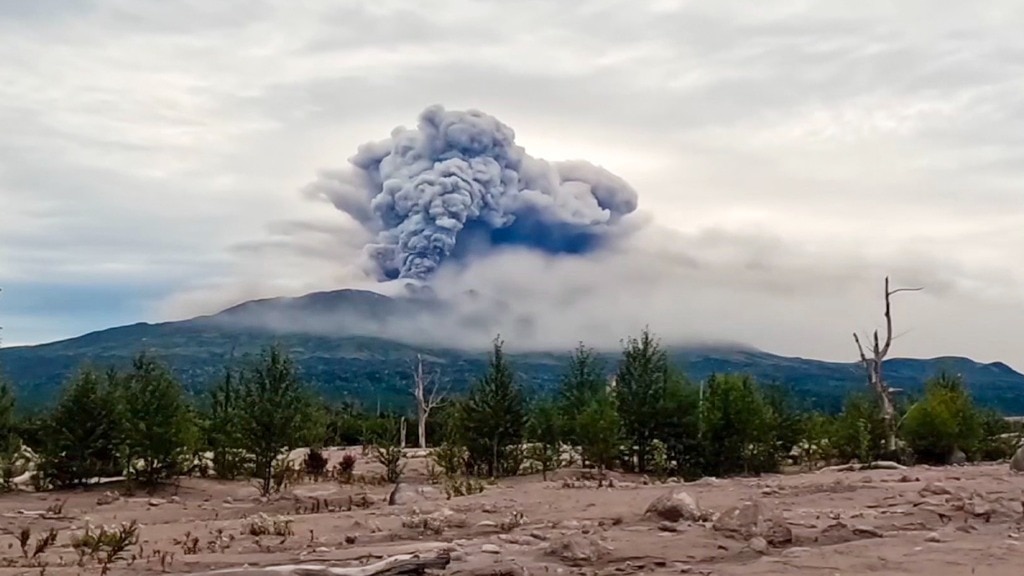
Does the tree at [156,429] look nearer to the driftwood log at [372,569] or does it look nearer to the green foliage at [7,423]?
the green foliage at [7,423]

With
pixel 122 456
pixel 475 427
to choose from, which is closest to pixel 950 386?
pixel 475 427

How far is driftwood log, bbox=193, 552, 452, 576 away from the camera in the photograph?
9.02m

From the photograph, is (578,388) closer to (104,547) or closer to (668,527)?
(668,527)

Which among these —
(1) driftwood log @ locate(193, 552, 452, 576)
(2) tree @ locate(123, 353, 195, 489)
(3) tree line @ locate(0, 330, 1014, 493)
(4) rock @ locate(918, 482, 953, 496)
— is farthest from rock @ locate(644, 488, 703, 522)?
(2) tree @ locate(123, 353, 195, 489)

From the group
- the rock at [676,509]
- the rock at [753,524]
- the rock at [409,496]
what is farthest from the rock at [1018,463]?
the rock at [753,524]

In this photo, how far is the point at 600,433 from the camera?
33.5 m

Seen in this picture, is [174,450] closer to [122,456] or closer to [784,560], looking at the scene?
[122,456]

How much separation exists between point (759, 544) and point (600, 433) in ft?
72.0

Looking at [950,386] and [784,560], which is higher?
[950,386]

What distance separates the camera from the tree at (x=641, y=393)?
34.8 m

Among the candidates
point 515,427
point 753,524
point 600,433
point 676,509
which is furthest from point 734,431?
point 753,524

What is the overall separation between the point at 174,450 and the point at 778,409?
22.4 metres

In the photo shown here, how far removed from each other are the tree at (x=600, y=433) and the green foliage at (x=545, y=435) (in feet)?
4.91

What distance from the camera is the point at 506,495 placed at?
1972 cm
